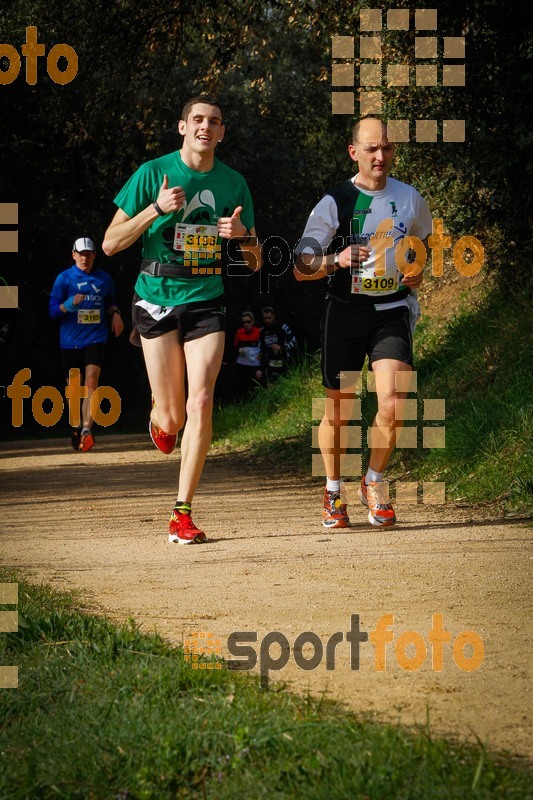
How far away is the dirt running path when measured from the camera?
12.4 feet

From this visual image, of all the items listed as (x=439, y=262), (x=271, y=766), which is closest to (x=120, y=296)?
(x=439, y=262)

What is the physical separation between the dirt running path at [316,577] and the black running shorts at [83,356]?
10.6 feet

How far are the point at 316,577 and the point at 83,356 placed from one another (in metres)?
7.77

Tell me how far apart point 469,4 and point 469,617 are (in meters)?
7.53

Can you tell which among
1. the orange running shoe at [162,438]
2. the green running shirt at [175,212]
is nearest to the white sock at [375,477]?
the orange running shoe at [162,438]

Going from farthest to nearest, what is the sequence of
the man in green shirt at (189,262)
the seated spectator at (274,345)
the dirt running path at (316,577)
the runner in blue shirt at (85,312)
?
the seated spectator at (274,345), the runner in blue shirt at (85,312), the man in green shirt at (189,262), the dirt running path at (316,577)

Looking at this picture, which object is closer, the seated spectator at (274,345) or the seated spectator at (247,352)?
the seated spectator at (274,345)

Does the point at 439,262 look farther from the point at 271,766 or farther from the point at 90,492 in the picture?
the point at 271,766

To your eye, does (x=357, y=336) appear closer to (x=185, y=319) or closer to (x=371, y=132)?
(x=185, y=319)

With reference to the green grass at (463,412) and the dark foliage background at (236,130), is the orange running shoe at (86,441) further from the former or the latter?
the dark foliage background at (236,130)

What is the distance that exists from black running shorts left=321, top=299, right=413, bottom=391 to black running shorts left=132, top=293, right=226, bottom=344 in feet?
2.31

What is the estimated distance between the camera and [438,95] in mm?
12219

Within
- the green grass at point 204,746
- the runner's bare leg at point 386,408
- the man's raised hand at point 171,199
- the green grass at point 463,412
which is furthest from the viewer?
the green grass at point 463,412

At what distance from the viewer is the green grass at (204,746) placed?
2.85 meters
